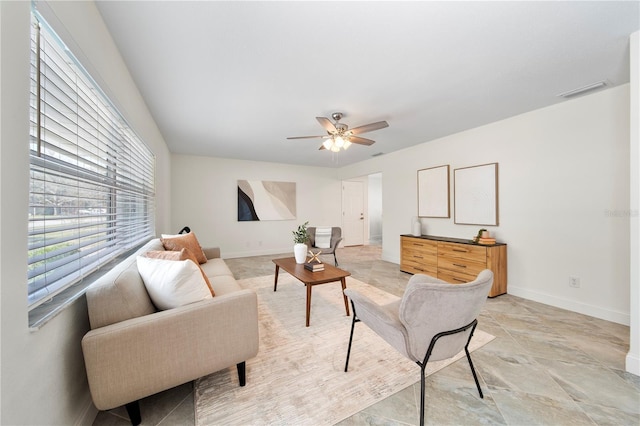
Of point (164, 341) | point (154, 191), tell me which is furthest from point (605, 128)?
point (154, 191)

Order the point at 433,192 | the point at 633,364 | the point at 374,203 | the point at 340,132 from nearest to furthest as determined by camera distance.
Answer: the point at 633,364, the point at 340,132, the point at 433,192, the point at 374,203

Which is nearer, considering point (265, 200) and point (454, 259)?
point (454, 259)

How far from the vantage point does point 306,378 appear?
161cm

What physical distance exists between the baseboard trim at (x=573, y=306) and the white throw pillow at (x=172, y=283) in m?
3.70

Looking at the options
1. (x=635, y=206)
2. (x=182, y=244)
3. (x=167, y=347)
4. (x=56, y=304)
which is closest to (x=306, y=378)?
(x=167, y=347)

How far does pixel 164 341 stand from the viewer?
1218mm

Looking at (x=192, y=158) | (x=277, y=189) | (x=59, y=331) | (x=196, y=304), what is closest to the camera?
(x=59, y=331)

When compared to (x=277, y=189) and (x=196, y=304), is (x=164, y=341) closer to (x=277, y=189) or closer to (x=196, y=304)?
(x=196, y=304)

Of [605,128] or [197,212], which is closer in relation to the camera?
[605,128]

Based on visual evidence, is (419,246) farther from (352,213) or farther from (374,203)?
(374,203)

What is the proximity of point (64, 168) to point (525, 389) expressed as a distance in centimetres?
289

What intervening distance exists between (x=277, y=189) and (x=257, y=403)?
5.12 m

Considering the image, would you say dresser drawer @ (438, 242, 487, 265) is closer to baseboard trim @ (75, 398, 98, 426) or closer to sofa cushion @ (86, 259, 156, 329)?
sofa cushion @ (86, 259, 156, 329)

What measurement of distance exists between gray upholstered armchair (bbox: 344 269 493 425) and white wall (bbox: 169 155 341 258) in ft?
16.3
